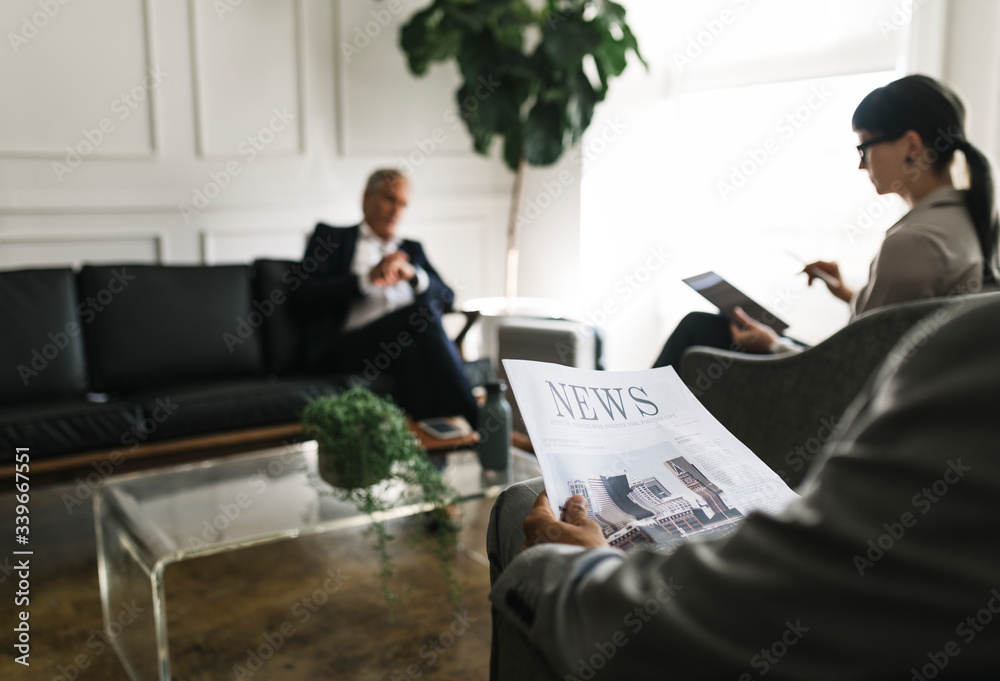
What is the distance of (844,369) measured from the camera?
152 cm

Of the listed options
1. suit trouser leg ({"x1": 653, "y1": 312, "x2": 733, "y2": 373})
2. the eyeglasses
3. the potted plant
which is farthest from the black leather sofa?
the eyeglasses

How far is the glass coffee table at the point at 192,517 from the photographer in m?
1.86

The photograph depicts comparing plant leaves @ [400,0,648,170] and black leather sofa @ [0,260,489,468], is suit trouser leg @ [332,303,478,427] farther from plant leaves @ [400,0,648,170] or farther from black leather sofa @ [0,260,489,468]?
plant leaves @ [400,0,648,170]

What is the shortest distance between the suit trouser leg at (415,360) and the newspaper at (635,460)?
2.25 m

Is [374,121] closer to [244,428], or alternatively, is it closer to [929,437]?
[244,428]

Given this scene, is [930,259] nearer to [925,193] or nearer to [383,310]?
[925,193]

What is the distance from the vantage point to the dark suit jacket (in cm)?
339

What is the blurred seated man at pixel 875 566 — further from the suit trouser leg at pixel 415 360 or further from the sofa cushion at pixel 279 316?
the sofa cushion at pixel 279 316

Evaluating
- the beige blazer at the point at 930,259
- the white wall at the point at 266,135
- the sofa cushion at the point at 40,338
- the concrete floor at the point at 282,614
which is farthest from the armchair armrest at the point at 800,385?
the sofa cushion at the point at 40,338

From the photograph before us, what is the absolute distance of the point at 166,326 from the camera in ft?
10.5

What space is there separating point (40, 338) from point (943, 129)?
2793 millimetres

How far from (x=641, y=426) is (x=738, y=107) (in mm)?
3519

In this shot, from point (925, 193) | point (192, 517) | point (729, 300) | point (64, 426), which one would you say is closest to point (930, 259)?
point (925, 193)

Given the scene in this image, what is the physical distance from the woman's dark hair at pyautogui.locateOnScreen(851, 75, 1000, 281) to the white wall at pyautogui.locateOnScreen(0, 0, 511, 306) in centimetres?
285
